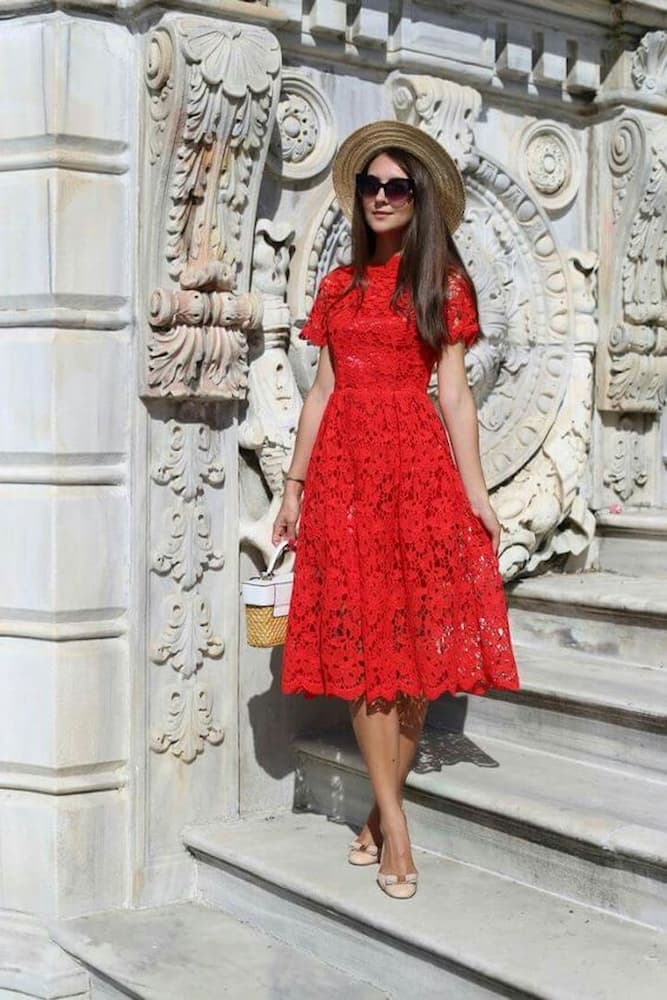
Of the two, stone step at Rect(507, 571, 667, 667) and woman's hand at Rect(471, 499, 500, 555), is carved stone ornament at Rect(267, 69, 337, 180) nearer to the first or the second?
woman's hand at Rect(471, 499, 500, 555)

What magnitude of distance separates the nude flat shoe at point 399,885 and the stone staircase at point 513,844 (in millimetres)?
28

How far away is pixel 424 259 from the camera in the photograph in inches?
143

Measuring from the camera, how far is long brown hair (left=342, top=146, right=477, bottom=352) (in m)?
3.62

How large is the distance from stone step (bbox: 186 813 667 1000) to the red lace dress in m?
0.49

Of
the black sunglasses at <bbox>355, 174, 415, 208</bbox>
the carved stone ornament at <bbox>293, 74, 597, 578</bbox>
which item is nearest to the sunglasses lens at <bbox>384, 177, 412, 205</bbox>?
the black sunglasses at <bbox>355, 174, 415, 208</bbox>

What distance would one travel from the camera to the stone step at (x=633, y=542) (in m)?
4.90

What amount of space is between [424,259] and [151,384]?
2.77 feet

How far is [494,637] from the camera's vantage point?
12.0ft

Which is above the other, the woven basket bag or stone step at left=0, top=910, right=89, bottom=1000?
the woven basket bag

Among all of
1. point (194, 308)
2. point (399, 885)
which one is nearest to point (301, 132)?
point (194, 308)

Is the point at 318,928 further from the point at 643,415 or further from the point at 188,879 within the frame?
the point at 643,415

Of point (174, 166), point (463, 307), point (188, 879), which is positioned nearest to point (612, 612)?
point (463, 307)

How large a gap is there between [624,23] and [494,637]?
2410 millimetres

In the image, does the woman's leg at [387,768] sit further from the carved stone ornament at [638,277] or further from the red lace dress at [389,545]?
the carved stone ornament at [638,277]
